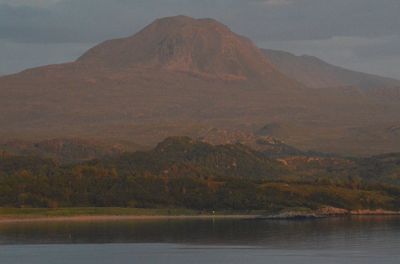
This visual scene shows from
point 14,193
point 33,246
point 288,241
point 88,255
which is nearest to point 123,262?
point 88,255

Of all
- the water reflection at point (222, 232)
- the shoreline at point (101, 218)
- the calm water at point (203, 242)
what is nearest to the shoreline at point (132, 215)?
the shoreline at point (101, 218)

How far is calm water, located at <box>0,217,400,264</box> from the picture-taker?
118556mm

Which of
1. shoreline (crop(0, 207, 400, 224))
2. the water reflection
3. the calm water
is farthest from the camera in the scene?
shoreline (crop(0, 207, 400, 224))

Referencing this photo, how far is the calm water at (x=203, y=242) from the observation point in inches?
4668

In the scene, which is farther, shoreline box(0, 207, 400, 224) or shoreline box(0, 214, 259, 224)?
shoreline box(0, 207, 400, 224)

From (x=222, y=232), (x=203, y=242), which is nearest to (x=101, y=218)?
(x=222, y=232)

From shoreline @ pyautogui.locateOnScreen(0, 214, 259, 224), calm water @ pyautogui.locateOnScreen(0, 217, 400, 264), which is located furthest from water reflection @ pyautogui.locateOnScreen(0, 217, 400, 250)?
shoreline @ pyautogui.locateOnScreen(0, 214, 259, 224)

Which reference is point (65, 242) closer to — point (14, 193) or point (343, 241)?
point (343, 241)

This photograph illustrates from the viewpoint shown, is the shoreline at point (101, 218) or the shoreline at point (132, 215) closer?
the shoreline at point (101, 218)

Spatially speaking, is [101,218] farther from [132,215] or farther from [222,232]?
[222,232]

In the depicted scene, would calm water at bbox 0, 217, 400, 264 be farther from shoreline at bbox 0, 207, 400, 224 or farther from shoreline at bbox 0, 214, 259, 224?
shoreline at bbox 0, 207, 400, 224

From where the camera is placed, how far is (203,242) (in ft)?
452

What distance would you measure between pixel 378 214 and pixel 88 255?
289 ft

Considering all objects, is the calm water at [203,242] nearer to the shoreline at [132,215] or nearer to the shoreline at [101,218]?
the shoreline at [101,218]
